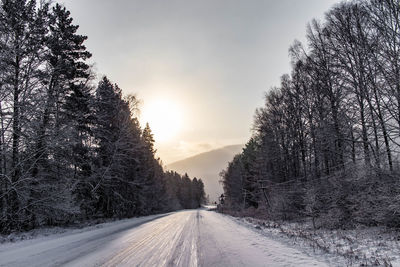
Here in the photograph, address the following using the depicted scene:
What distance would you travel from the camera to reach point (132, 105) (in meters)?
27.8

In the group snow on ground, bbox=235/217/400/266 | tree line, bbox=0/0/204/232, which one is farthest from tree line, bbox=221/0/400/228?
tree line, bbox=0/0/204/232

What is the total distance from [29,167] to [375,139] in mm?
18113

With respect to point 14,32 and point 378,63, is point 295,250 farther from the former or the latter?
point 14,32

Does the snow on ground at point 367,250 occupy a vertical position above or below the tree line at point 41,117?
below

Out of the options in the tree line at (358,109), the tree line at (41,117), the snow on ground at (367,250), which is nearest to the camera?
the snow on ground at (367,250)

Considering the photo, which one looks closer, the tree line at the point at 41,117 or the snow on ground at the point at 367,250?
the snow on ground at the point at 367,250

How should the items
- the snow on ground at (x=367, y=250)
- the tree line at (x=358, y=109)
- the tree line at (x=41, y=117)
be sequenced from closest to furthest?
the snow on ground at (x=367, y=250) < the tree line at (x=358, y=109) < the tree line at (x=41, y=117)

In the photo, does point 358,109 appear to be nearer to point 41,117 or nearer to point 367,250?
point 367,250

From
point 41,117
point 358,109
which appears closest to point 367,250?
point 358,109

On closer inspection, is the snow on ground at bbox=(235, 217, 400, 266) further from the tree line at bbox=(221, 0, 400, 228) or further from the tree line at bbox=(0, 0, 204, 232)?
the tree line at bbox=(0, 0, 204, 232)

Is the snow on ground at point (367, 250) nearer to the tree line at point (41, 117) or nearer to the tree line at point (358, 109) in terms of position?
the tree line at point (358, 109)

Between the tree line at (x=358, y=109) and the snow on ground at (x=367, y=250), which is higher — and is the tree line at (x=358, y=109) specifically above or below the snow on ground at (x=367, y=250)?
above

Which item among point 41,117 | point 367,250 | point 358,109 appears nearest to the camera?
point 367,250

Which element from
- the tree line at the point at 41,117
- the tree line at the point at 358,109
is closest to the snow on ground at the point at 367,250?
the tree line at the point at 358,109
